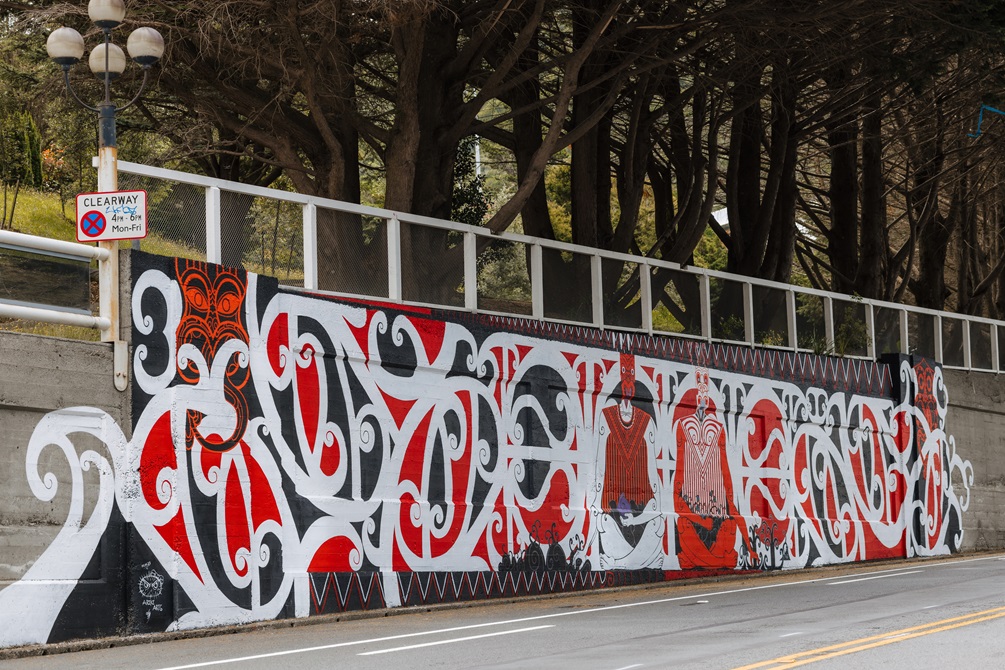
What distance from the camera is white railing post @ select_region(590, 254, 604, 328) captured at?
835 inches

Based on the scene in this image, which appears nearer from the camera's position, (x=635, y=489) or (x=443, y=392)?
(x=443, y=392)

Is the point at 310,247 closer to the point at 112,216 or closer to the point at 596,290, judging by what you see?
the point at 112,216

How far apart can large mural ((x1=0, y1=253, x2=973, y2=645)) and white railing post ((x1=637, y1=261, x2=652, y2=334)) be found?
451 mm

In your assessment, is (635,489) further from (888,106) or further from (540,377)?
(888,106)

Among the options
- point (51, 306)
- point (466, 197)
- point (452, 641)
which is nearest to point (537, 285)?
point (466, 197)

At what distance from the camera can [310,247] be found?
54.0 ft

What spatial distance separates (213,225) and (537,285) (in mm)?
6154

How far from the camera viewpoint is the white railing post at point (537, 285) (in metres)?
20.0

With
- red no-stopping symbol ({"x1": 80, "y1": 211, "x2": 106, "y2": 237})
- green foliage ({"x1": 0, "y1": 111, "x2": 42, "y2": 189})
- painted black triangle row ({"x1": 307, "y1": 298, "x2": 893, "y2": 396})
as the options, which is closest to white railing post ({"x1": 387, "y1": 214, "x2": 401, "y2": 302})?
painted black triangle row ({"x1": 307, "y1": 298, "x2": 893, "y2": 396})

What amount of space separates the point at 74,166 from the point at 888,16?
689 inches

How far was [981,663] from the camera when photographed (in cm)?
956

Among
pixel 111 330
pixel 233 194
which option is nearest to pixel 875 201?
pixel 233 194

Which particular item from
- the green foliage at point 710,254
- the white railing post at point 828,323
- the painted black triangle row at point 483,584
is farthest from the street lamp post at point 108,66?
the green foliage at point 710,254

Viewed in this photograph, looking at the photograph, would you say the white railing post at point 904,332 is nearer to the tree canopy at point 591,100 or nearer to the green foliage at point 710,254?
the tree canopy at point 591,100
